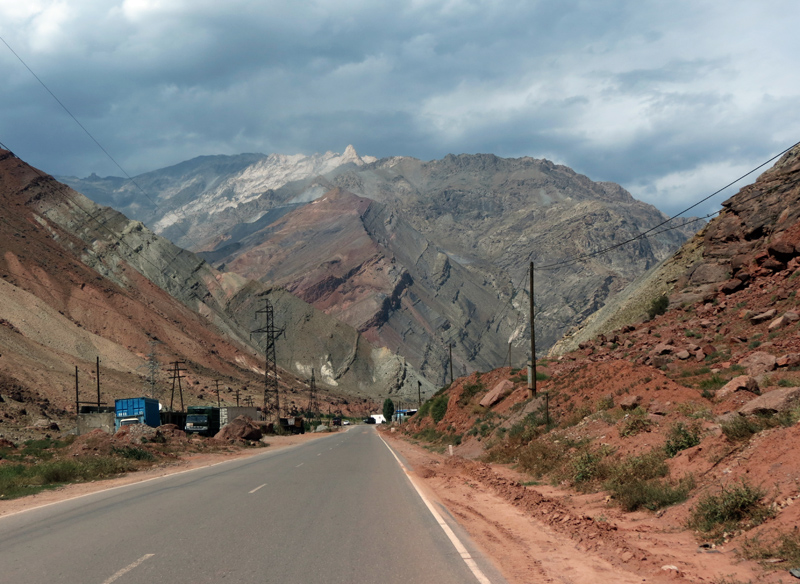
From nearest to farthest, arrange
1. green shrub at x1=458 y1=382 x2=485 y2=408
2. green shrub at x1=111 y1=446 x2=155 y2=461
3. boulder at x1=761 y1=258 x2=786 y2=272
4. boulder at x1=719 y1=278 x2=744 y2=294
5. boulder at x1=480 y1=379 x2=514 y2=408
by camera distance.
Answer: green shrub at x1=111 y1=446 x2=155 y2=461, boulder at x1=761 y1=258 x2=786 y2=272, boulder at x1=719 y1=278 x2=744 y2=294, boulder at x1=480 y1=379 x2=514 y2=408, green shrub at x1=458 y1=382 x2=485 y2=408

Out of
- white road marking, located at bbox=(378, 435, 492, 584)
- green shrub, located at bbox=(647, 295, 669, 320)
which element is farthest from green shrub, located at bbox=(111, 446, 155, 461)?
green shrub, located at bbox=(647, 295, 669, 320)

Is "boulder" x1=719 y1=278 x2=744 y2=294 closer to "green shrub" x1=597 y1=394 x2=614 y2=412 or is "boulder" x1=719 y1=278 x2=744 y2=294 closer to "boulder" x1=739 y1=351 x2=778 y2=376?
"boulder" x1=739 y1=351 x2=778 y2=376

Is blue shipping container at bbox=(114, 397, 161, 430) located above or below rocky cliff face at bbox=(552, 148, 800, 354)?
below

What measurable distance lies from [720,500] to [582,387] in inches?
699

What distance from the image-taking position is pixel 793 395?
1206 centimetres

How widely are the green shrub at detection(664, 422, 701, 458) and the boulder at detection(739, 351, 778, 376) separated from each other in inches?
327

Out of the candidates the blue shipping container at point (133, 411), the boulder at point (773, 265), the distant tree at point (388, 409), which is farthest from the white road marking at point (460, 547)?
the distant tree at point (388, 409)

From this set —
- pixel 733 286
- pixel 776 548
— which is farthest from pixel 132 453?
pixel 733 286

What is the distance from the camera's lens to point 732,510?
8.75 meters

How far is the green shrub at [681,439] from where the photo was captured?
12.7 m

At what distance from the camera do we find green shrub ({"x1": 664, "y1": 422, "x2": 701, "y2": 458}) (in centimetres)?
1270

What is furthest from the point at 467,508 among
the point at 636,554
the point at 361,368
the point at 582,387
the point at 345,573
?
the point at 361,368

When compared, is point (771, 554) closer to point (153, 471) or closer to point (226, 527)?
point (226, 527)

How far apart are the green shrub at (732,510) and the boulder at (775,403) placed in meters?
3.58
